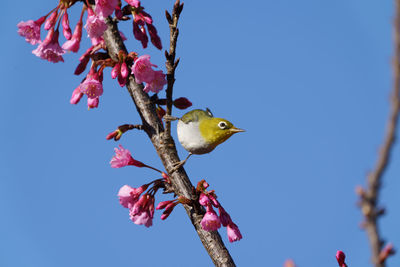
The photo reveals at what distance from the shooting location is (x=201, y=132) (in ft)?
14.1

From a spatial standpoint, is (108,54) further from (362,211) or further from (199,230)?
(362,211)

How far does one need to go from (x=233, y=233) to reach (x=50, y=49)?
3.01 m

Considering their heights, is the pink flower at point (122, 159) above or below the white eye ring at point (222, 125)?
above

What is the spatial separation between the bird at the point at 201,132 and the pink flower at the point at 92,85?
0.99 meters

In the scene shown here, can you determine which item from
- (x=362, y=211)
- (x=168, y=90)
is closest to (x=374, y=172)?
(x=362, y=211)

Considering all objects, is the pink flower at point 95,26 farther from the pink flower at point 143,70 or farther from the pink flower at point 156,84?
the pink flower at point 156,84

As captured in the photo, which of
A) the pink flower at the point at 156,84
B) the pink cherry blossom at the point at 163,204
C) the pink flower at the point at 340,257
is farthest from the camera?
the pink flower at the point at 156,84

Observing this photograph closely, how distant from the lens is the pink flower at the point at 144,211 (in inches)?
168

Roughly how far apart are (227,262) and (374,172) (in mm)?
3092

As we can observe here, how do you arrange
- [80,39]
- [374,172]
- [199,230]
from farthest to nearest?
[80,39], [199,230], [374,172]

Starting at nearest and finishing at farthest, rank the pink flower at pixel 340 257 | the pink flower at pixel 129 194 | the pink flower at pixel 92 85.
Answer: the pink flower at pixel 340 257 < the pink flower at pixel 129 194 < the pink flower at pixel 92 85

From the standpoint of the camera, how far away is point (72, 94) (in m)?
5.04

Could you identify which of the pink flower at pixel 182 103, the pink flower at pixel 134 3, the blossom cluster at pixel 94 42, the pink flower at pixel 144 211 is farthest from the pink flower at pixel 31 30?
the pink flower at pixel 144 211

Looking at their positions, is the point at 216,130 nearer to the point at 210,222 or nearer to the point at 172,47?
the point at 210,222
